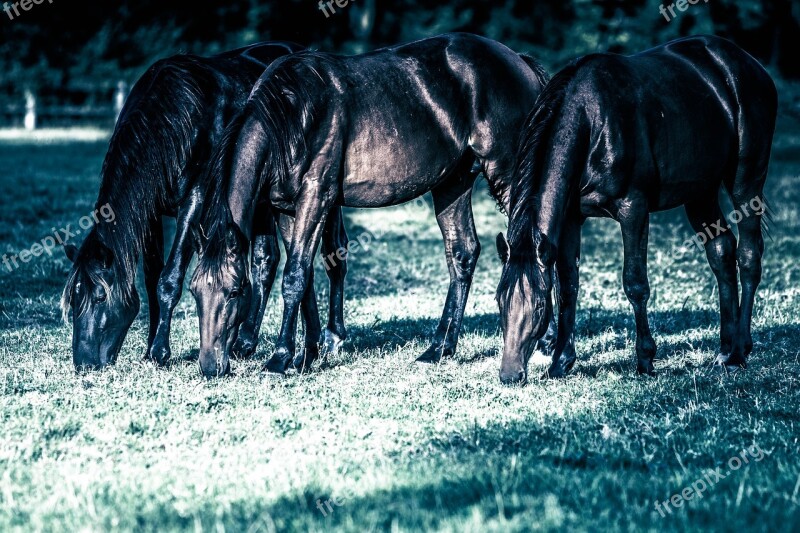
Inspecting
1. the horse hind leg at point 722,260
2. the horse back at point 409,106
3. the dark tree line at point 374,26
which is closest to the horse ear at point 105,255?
the horse back at point 409,106

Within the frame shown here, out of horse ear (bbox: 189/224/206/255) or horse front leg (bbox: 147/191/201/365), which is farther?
horse front leg (bbox: 147/191/201/365)

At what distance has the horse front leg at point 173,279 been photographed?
26.0 ft

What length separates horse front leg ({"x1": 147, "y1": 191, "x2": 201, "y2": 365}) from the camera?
26.0 feet

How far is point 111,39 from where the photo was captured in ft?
123

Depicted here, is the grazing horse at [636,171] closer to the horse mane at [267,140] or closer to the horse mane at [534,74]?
the horse mane at [534,74]

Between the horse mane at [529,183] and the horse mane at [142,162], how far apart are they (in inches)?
101

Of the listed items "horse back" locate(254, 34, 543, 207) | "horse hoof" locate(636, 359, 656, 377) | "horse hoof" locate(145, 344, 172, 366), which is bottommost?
"horse hoof" locate(145, 344, 172, 366)

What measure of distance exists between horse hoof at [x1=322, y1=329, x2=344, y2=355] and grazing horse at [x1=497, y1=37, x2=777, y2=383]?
78.7 inches

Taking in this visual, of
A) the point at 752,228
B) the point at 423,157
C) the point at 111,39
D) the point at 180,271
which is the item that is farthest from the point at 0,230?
the point at 111,39

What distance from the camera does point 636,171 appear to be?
7398 millimetres

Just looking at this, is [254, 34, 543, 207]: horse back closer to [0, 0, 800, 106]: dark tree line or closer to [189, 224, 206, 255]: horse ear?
[189, 224, 206, 255]: horse ear

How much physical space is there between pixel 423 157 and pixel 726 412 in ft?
10.4

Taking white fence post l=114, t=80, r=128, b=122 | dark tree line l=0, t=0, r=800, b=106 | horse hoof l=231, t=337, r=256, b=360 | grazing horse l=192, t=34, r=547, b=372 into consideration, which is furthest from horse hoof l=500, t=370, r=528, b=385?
white fence post l=114, t=80, r=128, b=122

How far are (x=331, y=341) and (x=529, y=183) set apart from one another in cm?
258
